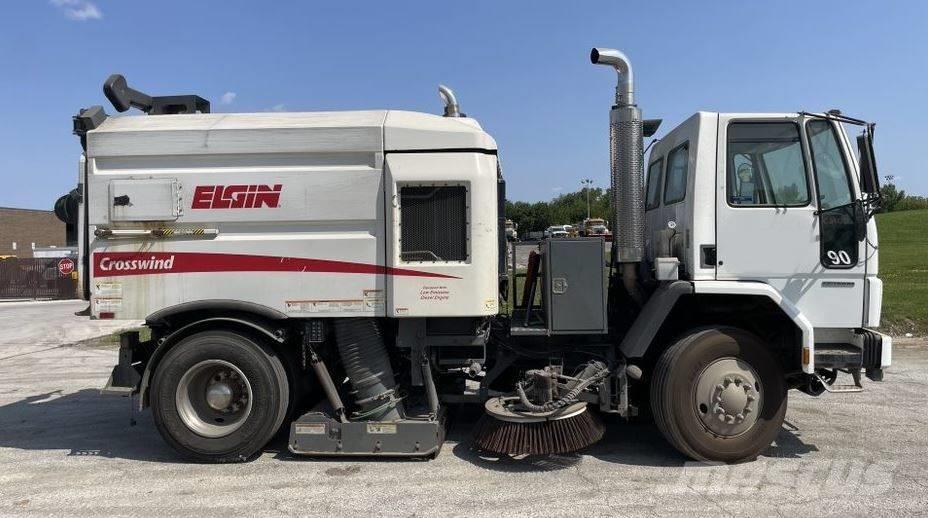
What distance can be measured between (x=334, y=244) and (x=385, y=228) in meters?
0.42

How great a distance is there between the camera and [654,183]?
582cm

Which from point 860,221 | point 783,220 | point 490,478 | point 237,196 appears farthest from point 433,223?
point 860,221

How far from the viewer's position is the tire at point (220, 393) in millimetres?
4758

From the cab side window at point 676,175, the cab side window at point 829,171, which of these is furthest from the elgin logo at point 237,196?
the cab side window at point 829,171

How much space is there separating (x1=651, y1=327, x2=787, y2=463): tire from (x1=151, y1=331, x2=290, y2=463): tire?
9.97 feet

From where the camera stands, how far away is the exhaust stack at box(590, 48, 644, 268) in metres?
4.96

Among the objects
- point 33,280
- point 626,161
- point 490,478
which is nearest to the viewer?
point 490,478

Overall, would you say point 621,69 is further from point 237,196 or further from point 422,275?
point 237,196

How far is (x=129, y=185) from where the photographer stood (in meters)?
4.70

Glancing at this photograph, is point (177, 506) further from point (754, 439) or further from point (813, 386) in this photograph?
point (813, 386)

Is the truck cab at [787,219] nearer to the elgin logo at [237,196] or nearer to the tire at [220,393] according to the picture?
the elgin logo at [237,196]

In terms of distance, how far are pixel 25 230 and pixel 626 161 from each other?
66.9 meters

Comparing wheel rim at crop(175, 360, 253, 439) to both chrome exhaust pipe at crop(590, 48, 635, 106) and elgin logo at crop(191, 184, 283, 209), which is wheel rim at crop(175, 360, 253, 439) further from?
chrome exhaust pipe at crop(590, 48, 635, 106)

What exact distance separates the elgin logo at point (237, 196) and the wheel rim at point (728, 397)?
3.60 meters
